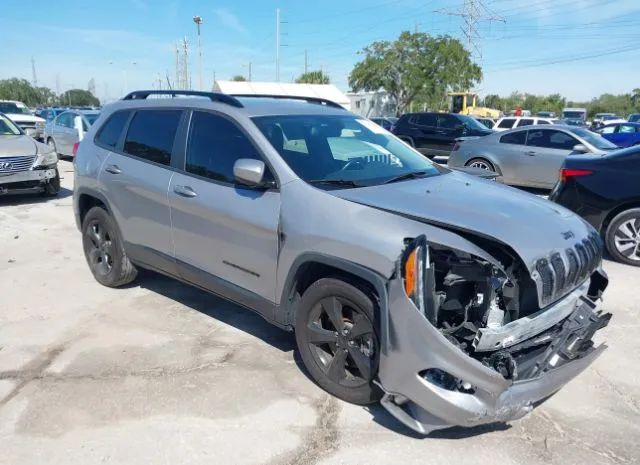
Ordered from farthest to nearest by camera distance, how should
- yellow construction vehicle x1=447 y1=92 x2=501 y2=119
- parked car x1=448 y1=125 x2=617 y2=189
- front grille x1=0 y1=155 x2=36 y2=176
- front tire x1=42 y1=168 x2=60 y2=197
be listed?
yellow construction vehicle x1=447 y1=92 x2=501 y2=119, parked car x1=448 y1=125 x2=617 y2=189, front tire x1=42 y1=168 x2=60 y2=197, front grille x1=0 y1=155 x2=36 y2=176

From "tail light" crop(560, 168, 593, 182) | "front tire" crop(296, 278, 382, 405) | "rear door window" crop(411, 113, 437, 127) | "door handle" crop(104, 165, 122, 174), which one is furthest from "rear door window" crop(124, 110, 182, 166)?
"rear door window" crop(411, 113, 437, 127)

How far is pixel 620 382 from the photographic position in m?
3.65

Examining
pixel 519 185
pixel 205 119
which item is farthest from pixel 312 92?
pixel 205 119

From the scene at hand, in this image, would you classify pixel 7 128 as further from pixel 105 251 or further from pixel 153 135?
pixel 153 135

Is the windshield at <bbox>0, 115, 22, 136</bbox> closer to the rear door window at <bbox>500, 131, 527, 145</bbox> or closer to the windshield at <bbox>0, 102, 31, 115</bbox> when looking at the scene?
the rear door window at <bbox>500, 131, 527, 145</bbox>

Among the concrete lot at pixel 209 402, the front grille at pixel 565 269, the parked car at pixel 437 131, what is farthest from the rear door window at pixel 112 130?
the parked car at pixel 437 131

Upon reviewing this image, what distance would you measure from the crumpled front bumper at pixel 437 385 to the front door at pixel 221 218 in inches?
41.2

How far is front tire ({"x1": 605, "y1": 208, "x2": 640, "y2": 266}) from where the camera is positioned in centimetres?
611

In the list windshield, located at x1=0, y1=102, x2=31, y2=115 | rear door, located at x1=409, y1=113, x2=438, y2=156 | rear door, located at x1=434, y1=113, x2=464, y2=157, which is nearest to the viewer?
rear door, located at x1=434, y1=113, x2=464, y2=157

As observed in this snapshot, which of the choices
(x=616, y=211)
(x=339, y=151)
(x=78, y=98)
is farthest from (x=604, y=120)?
(x=78, y=98)

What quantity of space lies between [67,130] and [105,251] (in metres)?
11.7

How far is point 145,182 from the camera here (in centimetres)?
443

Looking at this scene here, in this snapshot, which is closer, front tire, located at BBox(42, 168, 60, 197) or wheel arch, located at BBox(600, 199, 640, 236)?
wheel arch, located at BBox(600, 199, 640, 236)

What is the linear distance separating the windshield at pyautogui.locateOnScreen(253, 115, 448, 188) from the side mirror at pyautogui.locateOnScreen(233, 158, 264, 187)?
0.74ft
